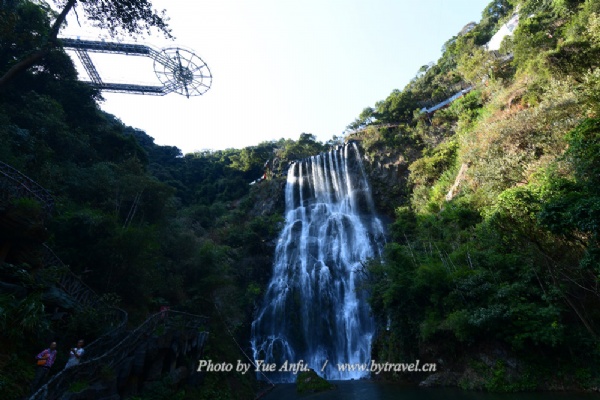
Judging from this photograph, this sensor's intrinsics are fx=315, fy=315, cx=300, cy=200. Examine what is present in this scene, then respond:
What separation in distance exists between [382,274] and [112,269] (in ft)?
42.0

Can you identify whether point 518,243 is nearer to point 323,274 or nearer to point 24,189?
point 323,274

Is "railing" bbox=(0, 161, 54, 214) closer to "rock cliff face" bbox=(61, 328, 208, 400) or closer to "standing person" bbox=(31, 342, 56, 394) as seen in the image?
"standing person" bbox=(31, 342, 56, 394)

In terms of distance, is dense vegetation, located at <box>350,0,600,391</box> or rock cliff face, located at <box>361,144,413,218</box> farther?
rock cliff face, located at <box>361,144,413,218</box>

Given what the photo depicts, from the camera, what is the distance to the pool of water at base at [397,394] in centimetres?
959

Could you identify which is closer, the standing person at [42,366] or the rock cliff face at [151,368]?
the standing person at [42,366]

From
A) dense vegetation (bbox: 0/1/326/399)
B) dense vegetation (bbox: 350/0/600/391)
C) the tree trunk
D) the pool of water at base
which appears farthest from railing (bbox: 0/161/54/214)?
dense vegetation (bbox: 350/0/600/391)

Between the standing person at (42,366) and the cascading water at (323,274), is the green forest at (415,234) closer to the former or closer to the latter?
the standing person at (42,366)

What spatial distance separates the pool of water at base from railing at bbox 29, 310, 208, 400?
5.70m

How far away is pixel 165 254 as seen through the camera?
18.2 meters

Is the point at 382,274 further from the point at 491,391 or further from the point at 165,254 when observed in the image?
the point at 165,254

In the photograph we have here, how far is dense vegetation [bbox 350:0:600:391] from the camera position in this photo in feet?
33.7

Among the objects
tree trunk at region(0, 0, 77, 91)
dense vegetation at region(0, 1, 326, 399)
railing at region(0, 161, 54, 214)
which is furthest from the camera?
tree trunk at region(0, 0, 77, 91)

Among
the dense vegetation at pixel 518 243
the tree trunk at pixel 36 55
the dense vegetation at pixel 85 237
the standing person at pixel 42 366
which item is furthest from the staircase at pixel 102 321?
the dense vegetation at pixel 518 243

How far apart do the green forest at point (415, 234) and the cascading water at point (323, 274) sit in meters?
1.60
